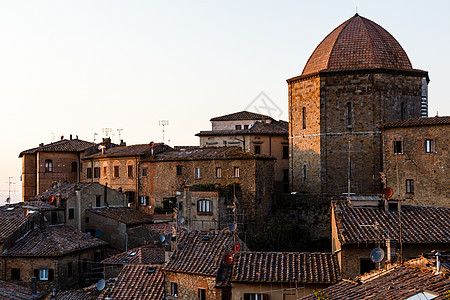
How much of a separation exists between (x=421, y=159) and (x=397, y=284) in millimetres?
19583

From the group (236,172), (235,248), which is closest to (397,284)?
(235,248)

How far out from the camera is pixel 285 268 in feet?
64.2

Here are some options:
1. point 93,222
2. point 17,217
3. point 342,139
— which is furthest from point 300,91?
point 17,217

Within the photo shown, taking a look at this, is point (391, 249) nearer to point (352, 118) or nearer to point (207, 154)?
point (352, 118)

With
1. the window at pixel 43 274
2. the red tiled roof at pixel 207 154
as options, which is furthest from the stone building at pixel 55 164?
the window at pixel 43 274

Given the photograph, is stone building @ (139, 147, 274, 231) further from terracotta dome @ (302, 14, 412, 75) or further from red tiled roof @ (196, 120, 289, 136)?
terracotta dome @ (302, 14, 412, 75)

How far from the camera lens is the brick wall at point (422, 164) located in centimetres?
3161

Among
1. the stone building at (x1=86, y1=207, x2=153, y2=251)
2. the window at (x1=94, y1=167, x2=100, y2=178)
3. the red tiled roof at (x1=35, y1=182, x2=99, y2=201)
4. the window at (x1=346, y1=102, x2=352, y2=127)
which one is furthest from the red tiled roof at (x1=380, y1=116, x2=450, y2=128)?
the window at (x1=94, y1=167, x2=100, y2=178)

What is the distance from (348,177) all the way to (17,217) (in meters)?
20.6

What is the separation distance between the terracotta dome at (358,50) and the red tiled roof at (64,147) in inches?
911

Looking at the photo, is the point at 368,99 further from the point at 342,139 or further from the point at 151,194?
the point at 151,194

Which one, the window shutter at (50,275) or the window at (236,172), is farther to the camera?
the window at (236,172)

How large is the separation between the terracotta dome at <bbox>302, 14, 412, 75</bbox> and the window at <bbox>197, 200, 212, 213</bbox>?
12.4 meters

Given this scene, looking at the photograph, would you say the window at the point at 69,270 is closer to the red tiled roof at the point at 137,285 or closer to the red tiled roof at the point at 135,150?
the red tiled roof at the point at 137,285
